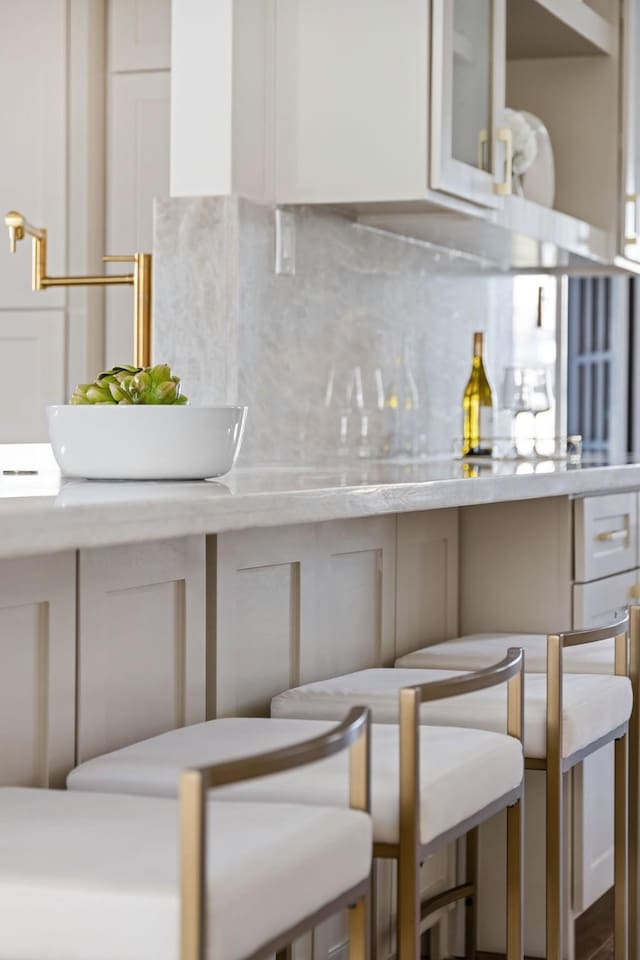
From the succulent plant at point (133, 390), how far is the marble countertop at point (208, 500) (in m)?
0.11

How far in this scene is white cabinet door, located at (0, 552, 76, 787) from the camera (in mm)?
1609

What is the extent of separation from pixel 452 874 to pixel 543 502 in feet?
2.34

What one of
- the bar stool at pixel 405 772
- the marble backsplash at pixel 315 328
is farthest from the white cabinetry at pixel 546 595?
the bar stool at pixel 405 772

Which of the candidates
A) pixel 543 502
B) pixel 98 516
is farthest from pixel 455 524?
pixel 98 516

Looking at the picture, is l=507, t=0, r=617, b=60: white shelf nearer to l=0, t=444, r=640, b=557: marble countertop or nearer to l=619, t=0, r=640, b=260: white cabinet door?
l=619, t=0, r=640, b=260: white cabinet door

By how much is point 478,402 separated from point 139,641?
7.14 ft

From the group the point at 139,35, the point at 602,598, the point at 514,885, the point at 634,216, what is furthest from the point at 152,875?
the point at 634,216

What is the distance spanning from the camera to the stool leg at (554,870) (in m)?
2.03

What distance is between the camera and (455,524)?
282 centimetres

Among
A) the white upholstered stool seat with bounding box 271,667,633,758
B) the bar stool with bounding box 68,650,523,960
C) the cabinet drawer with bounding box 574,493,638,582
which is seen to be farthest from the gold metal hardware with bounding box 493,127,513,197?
the bar stool with bounding box 68,650,523,960

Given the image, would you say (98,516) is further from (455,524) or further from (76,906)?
(455,524)

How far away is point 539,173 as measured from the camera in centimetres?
388

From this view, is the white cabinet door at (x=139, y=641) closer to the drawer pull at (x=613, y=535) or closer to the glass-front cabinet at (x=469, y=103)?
the drawer pull at (x=613, y=535)

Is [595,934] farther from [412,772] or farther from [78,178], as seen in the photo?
[78,178]
